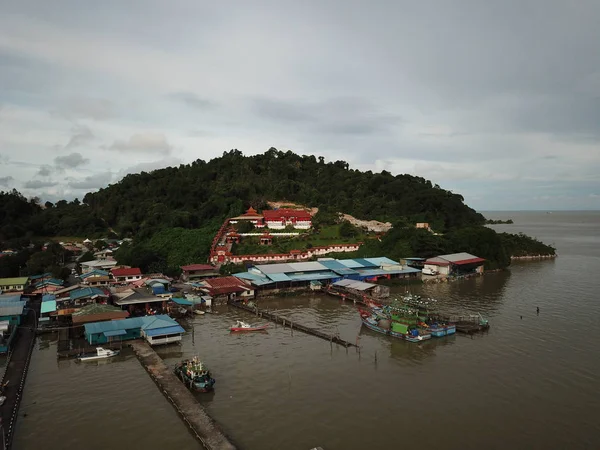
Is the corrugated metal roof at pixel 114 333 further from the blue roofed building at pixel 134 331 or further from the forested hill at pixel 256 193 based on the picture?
the forested hill at pixel 256 193

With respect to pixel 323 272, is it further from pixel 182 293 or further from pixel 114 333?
pixel 114 333

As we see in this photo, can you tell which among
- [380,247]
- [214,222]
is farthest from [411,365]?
[214,222]

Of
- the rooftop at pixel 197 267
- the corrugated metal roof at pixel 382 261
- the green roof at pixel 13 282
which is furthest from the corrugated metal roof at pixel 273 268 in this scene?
the green roof at pixel 13 282

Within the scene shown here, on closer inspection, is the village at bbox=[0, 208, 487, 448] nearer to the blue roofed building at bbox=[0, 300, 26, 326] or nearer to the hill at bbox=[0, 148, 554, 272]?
the blue roofed building at bbox=[0, 300, 26, 326]

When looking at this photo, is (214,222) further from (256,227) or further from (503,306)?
(503,306)

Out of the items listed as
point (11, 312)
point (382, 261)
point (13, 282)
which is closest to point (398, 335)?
point (382, 261)

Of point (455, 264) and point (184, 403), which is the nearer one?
point (184, 403)
